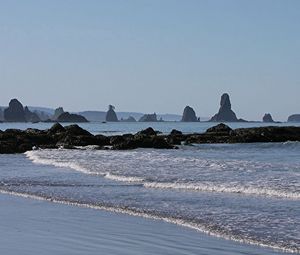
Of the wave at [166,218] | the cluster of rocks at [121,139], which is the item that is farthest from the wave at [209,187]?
the cluster of rocks at [121,139]

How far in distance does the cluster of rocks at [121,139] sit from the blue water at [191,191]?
53.8ft

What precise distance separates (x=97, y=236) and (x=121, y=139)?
124 ft

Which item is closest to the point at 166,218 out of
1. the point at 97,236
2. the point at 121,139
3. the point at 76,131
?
the point at 97,236

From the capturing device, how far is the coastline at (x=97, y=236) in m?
10.9

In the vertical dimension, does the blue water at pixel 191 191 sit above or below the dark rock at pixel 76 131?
below

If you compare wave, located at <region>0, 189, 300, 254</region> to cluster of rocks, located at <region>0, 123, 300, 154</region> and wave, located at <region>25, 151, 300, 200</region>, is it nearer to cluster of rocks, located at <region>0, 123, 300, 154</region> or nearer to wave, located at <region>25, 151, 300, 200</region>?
wave, located at <region>25, 151, 300, 200</region>

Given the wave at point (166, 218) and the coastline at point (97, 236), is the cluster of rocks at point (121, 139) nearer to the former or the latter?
the wave at point (166, 218)

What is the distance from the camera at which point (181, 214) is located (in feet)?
49.1

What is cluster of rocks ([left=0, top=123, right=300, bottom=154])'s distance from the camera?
48062mm

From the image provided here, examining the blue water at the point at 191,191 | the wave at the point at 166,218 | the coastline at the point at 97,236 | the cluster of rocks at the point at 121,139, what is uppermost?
the cluster of rocks at the point at 121,139

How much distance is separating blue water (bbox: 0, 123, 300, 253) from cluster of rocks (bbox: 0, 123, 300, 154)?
53.8 feet

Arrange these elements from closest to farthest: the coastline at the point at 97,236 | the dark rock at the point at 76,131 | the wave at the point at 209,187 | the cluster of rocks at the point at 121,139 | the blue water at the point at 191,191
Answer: the coastline at the point at 97,236, the blue water at the point at 191,191, the wave at the point at 209,187, the cluster of rocks at the point at 121,139, the dark rock at the point at 76,131

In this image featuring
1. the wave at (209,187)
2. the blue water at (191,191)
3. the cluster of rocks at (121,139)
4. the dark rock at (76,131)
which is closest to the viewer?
the blue water at (191,191)

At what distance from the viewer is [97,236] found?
39.8ft
